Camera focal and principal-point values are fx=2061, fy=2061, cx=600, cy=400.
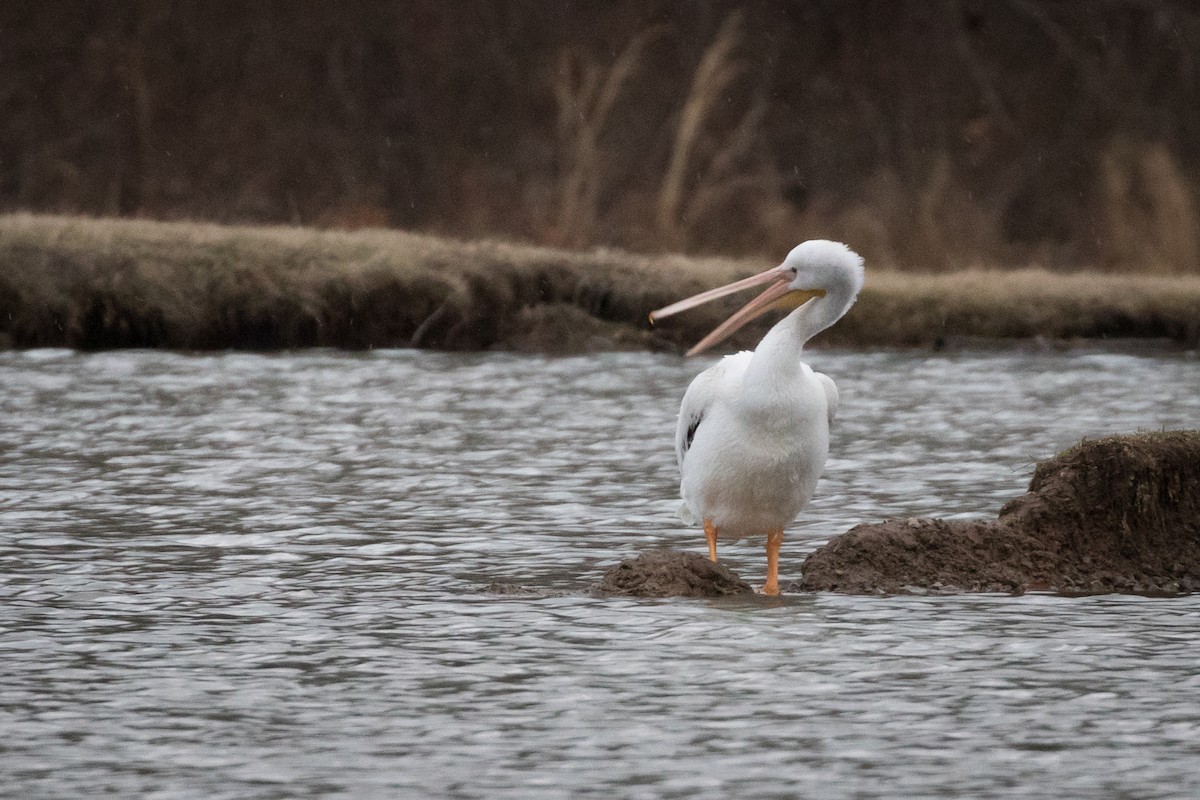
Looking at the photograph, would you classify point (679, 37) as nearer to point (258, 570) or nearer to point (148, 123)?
point (148, 123)

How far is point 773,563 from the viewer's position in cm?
840

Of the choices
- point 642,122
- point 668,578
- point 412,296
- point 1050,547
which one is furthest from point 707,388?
point 642,122

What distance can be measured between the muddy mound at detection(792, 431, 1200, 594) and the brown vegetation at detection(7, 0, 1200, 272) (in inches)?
537

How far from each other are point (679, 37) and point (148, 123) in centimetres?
629

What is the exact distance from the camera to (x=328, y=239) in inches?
781

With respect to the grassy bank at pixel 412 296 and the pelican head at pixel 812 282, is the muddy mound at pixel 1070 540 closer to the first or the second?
the pelican head at pixel 812 282

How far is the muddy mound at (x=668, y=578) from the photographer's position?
800 cm

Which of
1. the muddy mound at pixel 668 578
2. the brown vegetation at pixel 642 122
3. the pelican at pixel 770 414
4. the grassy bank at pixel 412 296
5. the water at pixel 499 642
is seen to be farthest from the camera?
the brown vegetation at pixel 642 122

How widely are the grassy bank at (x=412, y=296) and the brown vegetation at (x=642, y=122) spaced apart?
1.73 meters

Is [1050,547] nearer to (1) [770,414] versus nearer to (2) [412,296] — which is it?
(1) [770,414]

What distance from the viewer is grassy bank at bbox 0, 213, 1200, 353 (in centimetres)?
1834

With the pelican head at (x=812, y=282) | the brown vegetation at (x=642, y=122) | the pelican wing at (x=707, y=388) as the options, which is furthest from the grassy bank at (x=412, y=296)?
the pelican head at (x=812, y=282)

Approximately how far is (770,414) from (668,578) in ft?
2.59

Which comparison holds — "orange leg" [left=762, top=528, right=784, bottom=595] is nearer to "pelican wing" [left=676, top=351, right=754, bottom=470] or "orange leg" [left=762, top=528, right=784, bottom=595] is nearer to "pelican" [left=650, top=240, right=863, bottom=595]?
"pelican" [left=650, top=240, right=863, bottom=595]
